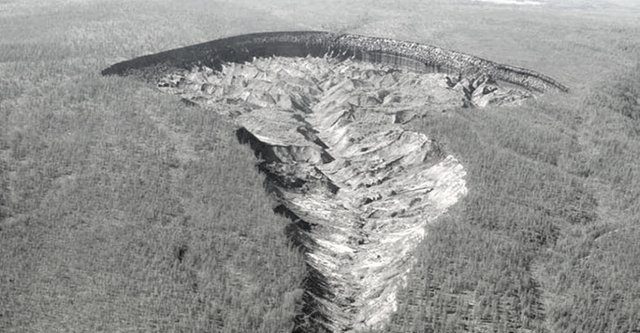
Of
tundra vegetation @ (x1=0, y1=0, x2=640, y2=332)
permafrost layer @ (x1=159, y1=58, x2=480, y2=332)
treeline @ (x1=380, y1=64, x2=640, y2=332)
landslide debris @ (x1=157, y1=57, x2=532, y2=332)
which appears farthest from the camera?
permafrost layer @ (x1=159, y1=58, x2=480, y2=332)

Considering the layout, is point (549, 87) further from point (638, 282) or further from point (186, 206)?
point (186, 206)

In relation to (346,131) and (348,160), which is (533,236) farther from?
(346,131)

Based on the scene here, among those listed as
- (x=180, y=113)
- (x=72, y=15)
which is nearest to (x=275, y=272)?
(x=180, y=113)

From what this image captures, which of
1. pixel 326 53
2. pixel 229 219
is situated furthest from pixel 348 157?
pixel 326 53

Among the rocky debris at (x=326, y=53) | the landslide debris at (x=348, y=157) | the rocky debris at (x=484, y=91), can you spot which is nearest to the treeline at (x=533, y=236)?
the landslide debris at (x=348, y=157)

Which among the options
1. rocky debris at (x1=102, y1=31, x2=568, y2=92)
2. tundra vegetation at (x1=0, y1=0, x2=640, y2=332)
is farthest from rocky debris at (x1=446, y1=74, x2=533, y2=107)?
rocky debris at (x1=102, y1=31, x2=568, y2=92)

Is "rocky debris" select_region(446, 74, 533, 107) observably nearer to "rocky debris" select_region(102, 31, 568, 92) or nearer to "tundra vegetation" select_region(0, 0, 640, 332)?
"tundra vegetation" select_region(0, 0, 640, 332)
